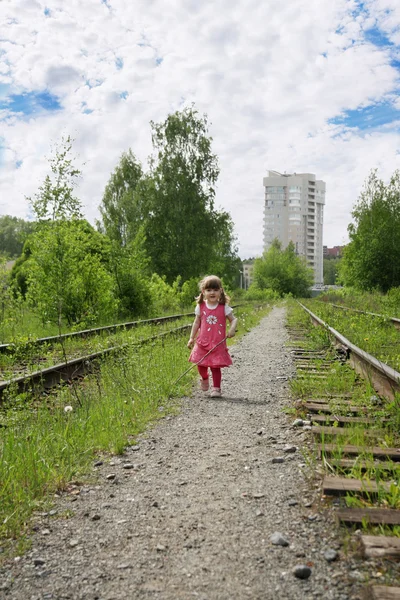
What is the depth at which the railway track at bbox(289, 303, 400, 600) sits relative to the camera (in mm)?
2473

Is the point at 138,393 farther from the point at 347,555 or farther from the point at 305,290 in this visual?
the point at 305,290

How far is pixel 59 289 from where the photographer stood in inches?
513

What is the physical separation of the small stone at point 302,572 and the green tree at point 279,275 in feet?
265

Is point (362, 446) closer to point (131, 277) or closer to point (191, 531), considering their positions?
point (191, 531)

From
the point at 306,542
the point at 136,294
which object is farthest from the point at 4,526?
the point at 136,294

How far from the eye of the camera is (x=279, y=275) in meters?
86.1

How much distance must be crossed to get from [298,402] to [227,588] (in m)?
3.56

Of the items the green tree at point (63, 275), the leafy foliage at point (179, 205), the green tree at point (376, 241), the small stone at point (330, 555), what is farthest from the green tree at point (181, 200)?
the small stone at point (330, 555)

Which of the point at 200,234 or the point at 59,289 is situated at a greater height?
the point at 200,234

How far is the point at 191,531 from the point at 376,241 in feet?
138

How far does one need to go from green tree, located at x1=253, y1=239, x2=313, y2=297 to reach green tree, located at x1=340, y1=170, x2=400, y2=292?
3722 cm

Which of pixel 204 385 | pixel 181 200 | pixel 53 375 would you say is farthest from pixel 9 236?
pixel 204 385

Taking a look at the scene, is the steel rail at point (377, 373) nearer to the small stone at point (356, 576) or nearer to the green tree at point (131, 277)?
the small stone at point (356, 576)

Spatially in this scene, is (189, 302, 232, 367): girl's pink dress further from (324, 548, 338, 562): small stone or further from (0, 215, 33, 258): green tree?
(0, 215, 33, 258): green tree
